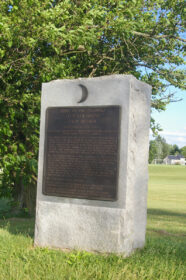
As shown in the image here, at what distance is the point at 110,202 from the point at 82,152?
0.92 meters

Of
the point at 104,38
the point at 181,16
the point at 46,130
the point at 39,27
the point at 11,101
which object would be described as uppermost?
the point at 181,16

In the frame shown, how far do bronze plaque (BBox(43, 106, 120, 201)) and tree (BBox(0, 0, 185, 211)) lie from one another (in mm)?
2383

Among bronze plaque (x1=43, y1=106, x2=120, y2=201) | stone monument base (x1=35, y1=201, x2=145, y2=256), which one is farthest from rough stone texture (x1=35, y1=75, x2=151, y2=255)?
bronze plaque (x1=43, y1=106, x2=120, y2=201)

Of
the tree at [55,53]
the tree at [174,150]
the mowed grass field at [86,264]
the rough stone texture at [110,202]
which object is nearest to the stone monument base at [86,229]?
the rough stone texture at [110,202]

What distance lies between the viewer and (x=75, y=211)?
5836mm

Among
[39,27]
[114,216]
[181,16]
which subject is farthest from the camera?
[181,16]

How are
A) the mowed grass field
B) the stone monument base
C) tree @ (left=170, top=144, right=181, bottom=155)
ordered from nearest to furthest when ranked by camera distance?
the mowed grass field → the stone monument base → tree @ (left=170, top=144, right=181, bottom=155)

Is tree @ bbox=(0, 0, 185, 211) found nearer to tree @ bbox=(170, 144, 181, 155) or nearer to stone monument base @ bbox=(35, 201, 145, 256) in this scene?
stone monument base @ bbox=(35, 201, 145, 256)

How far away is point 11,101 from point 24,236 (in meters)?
3.26

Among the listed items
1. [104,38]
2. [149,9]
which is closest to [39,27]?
[104,38]

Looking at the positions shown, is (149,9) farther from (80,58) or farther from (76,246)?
(76,246)

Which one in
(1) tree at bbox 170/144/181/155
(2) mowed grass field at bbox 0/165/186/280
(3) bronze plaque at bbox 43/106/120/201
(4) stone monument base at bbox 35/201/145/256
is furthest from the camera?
(1) tree at bbox 170/144/181/155

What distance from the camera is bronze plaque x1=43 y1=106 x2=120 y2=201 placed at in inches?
221

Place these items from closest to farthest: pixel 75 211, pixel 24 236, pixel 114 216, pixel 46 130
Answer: pixel 114 216, pixel 75 211, pixel 46 130, pixel 24 236
